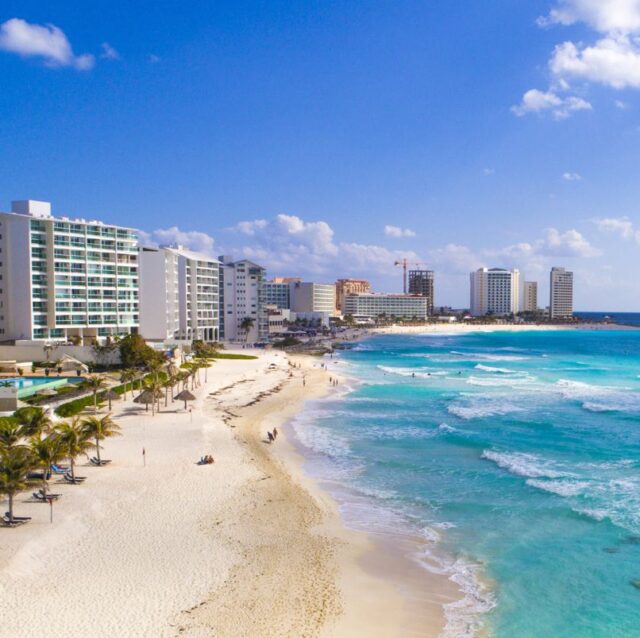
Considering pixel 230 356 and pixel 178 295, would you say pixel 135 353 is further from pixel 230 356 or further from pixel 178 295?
pixel 178 295

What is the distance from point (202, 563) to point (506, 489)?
15592mm

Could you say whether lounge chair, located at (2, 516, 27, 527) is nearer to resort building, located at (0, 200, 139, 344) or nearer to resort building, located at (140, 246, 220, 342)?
resort building, located at (0, 200, 139, 344)

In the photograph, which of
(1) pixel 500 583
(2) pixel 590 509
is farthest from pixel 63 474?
(2) pixel 590 509

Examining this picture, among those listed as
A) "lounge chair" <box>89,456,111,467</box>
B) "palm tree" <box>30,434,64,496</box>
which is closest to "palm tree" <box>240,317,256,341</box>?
"lounge chair" <box>89,456,111,467</box>

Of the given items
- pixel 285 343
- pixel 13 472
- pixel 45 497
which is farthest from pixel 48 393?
pixel 285 343

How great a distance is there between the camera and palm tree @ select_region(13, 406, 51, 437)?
92.2 ft

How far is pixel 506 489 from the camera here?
1117 inches

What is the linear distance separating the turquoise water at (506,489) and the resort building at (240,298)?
2363 inches

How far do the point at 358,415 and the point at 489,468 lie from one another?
16358 millimetres

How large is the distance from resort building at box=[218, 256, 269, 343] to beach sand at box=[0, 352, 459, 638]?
84997 millimetres

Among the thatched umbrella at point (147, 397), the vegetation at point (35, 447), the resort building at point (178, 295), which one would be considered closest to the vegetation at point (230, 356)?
the resort building at point (178, 295)

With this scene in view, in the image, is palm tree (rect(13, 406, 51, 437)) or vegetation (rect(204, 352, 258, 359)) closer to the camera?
palm tree (rect(13, 406, 51, 437))

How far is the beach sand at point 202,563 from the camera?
16.2m

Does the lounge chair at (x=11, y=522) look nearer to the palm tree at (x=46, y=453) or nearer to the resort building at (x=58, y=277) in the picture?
the palm tree at (x=46, y=453)
